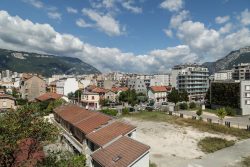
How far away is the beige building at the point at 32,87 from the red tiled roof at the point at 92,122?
240 ft

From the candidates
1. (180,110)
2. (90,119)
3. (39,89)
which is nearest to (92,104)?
(39,89)

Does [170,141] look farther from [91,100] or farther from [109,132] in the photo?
[91,100]

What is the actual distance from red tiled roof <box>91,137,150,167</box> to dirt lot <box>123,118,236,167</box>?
25.4 ft

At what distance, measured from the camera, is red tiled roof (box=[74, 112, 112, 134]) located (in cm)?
3722

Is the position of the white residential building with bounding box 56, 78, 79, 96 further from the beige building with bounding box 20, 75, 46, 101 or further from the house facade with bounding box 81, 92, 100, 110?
the house facade with bounding box 81, 92, 100, 110

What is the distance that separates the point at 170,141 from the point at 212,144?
7250 mm

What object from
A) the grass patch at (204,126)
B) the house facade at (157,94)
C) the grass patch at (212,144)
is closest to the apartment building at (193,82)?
the house facade at (157,94)

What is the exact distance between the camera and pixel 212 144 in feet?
145

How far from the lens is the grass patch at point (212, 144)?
41.7 m

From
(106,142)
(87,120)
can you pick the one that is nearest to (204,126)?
(87,120)

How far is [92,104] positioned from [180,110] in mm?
34333

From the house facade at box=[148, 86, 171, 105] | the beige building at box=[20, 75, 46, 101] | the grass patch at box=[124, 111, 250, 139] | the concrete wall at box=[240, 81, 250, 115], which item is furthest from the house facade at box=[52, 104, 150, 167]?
the house facade at box=[148, 86, 171, 105]

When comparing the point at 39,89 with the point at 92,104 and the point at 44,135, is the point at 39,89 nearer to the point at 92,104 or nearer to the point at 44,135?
the point at 92,104

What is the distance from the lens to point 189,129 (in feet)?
184
